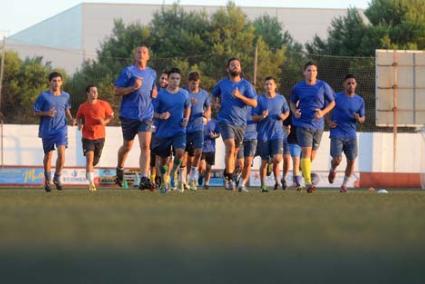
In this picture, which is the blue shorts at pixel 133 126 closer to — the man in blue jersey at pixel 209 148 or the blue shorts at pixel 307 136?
the blue shorts at pixel 307 136

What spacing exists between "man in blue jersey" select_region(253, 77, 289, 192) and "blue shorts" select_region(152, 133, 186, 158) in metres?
3.59

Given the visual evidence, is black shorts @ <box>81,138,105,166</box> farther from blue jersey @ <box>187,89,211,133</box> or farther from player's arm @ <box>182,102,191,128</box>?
player's arm @ <box>182,102,191,128</box>

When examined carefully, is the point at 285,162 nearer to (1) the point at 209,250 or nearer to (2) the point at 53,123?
(2) the point at 53,123

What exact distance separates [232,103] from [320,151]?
53.6 feet

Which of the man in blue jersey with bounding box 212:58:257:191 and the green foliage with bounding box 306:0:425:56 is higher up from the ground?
the green foliage with bounding box 306:0:425:56

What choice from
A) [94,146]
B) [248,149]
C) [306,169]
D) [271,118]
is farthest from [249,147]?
[94,146]

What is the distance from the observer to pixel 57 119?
1709cm

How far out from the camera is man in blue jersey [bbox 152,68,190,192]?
15508mm

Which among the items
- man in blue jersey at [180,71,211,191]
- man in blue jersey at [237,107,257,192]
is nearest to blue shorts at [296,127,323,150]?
man in blue jersey at [237,107,257,192]

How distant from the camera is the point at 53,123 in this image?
1706cm

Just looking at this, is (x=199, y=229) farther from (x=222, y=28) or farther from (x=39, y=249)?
(x=222, y=28)

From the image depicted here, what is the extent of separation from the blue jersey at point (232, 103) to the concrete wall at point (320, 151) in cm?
1486

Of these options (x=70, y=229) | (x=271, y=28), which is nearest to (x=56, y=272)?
(x=70, y=229)

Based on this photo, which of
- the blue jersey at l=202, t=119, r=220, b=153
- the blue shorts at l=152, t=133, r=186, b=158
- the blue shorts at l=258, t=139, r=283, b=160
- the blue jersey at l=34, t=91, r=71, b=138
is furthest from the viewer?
the blue jersey at l=202, t=119, r=220, b=153
